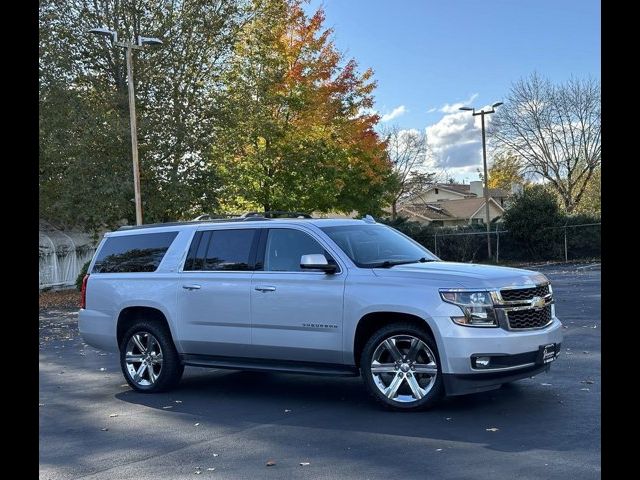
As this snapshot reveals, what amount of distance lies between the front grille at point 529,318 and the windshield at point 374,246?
4.44 ft

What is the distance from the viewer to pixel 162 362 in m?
9.28

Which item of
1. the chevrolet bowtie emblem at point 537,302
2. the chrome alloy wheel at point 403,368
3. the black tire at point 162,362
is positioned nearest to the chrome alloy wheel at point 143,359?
the black tire at point 162,362

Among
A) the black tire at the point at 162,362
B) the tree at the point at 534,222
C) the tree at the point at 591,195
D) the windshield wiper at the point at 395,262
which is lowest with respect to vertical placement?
the black tire at the point at 162,362

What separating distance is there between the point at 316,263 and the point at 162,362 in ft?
8.40

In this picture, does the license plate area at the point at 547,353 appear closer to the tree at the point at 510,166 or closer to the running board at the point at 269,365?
the running board at the point at 269,365

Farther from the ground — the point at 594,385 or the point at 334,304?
the point at 334,304

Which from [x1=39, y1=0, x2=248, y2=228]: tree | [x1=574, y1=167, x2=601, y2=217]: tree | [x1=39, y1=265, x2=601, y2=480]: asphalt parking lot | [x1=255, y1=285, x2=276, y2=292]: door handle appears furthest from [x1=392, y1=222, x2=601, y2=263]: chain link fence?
[x1=255, y1=285, x2=276, y2=292]: door handle

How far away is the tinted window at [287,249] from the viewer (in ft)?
27.8

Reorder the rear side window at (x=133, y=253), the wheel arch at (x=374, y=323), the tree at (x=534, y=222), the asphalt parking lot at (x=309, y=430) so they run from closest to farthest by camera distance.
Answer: the asphalt parking lot at (x=309, y=430) → the wheel arch at (x=374, y=323) → the rear side window at (x=133, y=253) → the tree at (x=534, y=222)

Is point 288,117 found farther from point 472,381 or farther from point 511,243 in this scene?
point 472,381

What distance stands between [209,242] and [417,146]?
64.8m
